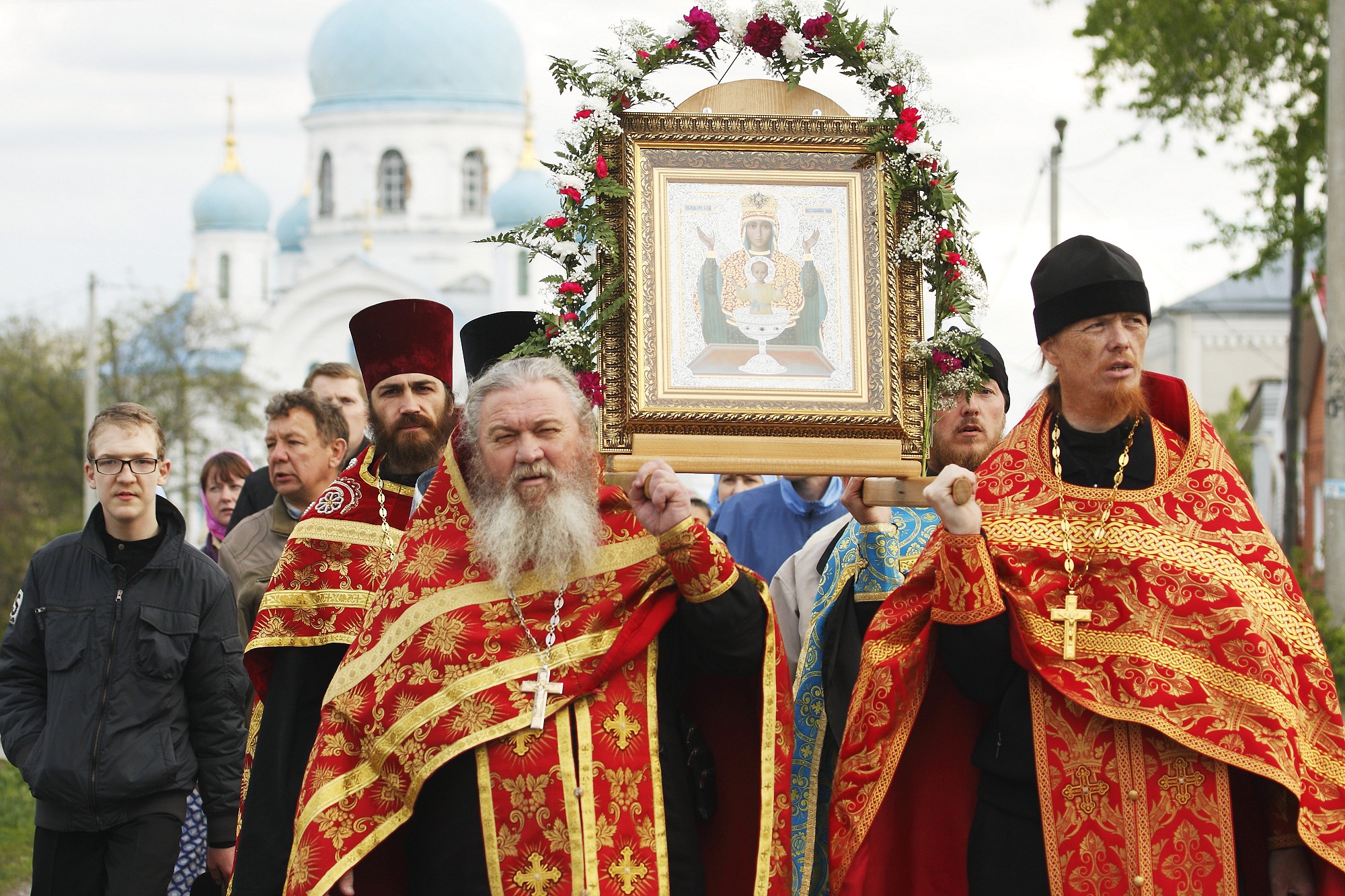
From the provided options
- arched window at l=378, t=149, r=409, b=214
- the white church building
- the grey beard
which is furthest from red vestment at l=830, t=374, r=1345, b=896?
arched window at l=378, t=149, r=409, b=214

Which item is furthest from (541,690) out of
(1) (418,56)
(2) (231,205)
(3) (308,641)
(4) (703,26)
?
(2) (231,205)

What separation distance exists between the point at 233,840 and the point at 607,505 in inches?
82.8

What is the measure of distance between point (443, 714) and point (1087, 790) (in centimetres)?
146

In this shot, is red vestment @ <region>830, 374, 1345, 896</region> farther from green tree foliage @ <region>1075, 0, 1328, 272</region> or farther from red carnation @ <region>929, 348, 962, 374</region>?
green tree foliage @ <region>1075, 0, 1328, 272</region>

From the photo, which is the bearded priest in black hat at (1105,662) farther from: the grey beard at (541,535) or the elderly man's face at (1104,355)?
the grey beard at (541,535)

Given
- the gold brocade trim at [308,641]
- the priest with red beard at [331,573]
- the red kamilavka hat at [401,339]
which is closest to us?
the priest with red beard at [331,573]

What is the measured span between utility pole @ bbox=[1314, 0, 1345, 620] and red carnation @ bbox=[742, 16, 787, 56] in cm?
815

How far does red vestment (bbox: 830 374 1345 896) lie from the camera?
3732 millimetres

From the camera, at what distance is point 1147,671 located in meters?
3.76

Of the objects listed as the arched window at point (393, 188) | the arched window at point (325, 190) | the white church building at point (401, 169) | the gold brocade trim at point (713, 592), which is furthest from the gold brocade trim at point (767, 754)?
the arched window at point (325, 190)

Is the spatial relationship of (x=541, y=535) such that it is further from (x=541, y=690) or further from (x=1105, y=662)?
(x=1105, y=662)

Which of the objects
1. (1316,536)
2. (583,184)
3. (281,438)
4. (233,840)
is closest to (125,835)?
(233,840)

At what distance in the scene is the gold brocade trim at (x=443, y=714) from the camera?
12.7 feet

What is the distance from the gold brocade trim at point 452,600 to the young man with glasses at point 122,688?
1.52 metres
